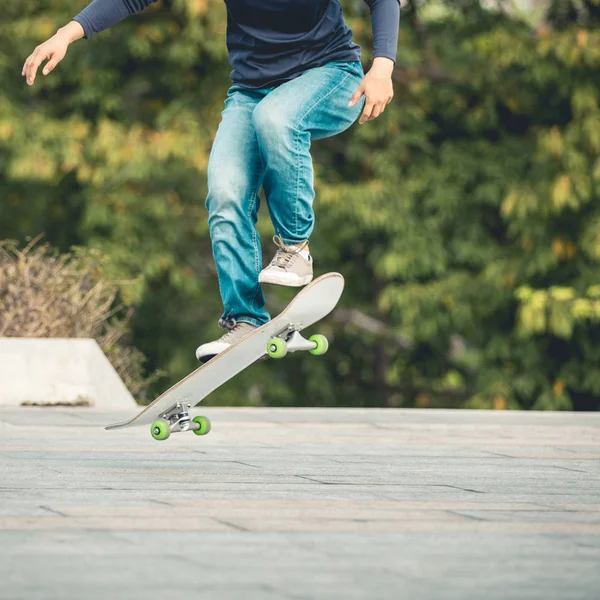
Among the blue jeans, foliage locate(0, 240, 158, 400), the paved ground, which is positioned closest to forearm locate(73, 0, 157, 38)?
the blue jeans

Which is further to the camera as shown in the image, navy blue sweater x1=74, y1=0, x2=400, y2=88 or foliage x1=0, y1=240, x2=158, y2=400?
foliage x1=0, y1=240, x2=158, y2=400

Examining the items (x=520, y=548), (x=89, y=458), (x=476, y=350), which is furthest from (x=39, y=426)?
(x=476, y=350)

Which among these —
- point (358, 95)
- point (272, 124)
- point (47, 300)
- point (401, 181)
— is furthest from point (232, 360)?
point (401, 181)

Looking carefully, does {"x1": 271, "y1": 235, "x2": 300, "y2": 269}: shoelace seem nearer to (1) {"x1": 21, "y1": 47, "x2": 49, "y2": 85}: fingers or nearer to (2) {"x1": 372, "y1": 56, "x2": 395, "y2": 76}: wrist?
(2) {"x1": 372, "y1": 56, "x2": 395, "y2": 76}: wrist

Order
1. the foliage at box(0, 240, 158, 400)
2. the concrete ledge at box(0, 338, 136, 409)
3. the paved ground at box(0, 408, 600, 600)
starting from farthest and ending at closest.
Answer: the foliage at box(0, 240, 158, 400)
the concrete ledge at box(0, 338, 136, 409)
the paved ground at box(0, 408, 600, 600)

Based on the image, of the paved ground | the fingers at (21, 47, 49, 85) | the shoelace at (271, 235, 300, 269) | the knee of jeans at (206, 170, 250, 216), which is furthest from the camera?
the shoelace at (271, 235, 300, 269)

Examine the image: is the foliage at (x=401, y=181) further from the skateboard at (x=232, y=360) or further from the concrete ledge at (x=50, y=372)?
the skateboard at (x=232, y=360)

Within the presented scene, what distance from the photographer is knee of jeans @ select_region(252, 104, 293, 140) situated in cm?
526

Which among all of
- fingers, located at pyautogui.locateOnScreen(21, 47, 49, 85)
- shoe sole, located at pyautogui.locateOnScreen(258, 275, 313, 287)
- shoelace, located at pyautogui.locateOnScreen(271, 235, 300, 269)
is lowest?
shoe sole, located at pyautogui.locateOnScreen(258, 275, 313, 287)

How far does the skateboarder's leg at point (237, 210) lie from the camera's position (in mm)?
5367

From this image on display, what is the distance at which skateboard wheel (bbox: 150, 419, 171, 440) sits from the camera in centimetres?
518

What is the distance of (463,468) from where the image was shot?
5211mm

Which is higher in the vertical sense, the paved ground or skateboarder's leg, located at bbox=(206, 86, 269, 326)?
skateboarder's leg, located at bbox=(206, 86, 269, 326)

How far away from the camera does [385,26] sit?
541 centimetres
